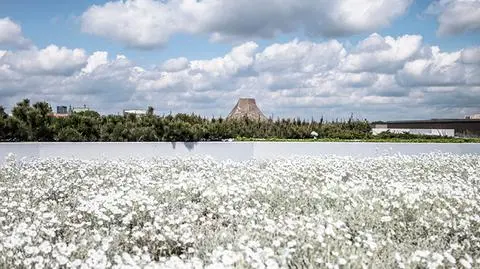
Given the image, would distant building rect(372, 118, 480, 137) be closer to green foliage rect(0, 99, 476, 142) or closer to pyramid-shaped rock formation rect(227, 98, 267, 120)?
pyramid-shaped rock formation rect(227, 98, 267, 120)

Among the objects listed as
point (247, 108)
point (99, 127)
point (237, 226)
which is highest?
point (247, 108)

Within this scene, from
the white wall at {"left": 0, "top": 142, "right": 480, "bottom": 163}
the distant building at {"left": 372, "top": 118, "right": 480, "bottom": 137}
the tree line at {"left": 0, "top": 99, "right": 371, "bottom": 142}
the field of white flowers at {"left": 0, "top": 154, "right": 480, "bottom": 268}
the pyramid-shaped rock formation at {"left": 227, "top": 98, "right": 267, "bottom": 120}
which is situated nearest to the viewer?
the field of white flowers at {"left": 0, "top": 154, "right": 480, "bottom": 268}

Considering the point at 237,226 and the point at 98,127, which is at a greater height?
the point at 98,127

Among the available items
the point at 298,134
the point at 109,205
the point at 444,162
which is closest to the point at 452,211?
the point at 109,205

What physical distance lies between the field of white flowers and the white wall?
13.9 feet

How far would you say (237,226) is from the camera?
19.0 feet

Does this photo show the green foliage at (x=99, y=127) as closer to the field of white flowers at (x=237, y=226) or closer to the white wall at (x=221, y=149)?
the white wall at (x=221, y=149)

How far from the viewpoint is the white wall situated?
43.0 feet

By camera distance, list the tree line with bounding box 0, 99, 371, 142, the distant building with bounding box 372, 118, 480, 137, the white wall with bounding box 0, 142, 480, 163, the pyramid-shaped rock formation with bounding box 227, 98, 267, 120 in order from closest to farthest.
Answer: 1. the white wall with bounding box 0, 142, 480, 163
2. the tree line with bounding box 0, 99, 371, 142
3. the distant building with bounding box 372, 118, 480, 137
4. the pyramid-shaped rock formation with bounding box 227, 98, 267, 120

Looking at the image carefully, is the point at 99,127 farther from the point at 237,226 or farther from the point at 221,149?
the point at 237,226

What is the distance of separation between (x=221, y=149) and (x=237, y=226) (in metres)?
8.68

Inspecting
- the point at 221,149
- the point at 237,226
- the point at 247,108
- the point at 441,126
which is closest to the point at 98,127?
the point at 221,149

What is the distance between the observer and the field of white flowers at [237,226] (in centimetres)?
434

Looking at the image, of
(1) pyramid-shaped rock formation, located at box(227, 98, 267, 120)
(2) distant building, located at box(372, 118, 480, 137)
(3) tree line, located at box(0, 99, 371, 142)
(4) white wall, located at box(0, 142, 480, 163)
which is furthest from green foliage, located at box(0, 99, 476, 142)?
(2) distant building, located at box(372, 118, 480, 137)
